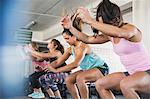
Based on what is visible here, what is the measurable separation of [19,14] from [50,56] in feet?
1.49

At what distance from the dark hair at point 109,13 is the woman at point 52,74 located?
635mm

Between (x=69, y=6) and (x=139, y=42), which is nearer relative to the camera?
(x=139, y=42)

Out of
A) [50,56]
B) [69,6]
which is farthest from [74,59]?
[69,6]

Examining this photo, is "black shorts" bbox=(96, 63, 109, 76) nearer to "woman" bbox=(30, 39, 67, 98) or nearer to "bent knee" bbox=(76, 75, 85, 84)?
"bent knee" bbox=(76, 75, 85, 84)

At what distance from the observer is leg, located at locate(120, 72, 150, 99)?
1274 mm

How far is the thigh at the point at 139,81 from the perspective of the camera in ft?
4.18

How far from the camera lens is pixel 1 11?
1.30 m

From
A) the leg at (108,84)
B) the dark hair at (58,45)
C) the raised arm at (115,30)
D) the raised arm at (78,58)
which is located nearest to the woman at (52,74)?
the dark hair at (58,45)

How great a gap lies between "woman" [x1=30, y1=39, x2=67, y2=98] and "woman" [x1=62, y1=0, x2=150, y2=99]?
0.46 metres

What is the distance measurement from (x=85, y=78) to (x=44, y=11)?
71 centimetres

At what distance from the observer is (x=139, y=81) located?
1.29 meters

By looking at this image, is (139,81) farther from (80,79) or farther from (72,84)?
(72,84)

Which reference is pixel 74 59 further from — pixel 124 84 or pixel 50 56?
pixel 124 84

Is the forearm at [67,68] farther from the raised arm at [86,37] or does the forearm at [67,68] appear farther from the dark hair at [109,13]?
the dark hair at [109,13]
